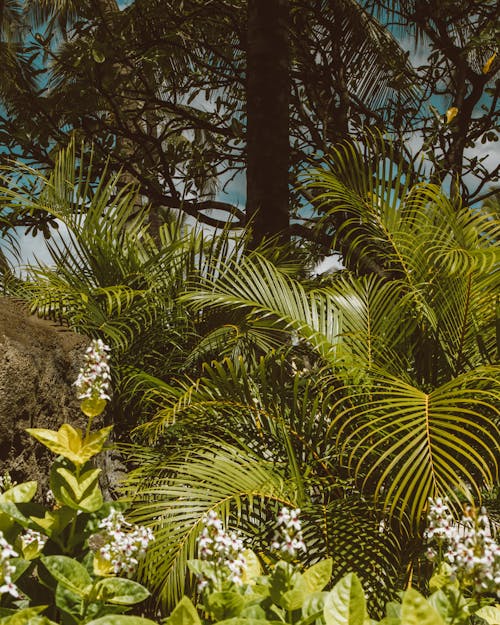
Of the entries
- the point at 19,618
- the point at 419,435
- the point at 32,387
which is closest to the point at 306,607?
the point at 19,618

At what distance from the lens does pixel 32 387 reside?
7.34ft

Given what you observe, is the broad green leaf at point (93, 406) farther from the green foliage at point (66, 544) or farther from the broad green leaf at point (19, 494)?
the broad green leaf at point (19, 494)

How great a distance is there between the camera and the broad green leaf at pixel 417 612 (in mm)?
1033

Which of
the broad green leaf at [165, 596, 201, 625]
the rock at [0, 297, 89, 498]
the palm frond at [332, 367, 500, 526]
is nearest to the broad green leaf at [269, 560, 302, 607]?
the broad green leaf at [165, 596, 201, 625]

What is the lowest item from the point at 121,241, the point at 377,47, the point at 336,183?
the point at 121,241

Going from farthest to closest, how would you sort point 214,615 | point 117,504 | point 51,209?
point 51,209 → point 117,504 → point 214,615

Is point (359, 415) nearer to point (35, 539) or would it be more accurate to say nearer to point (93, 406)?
point (93, 406)

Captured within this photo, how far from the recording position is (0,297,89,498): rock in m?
2.12

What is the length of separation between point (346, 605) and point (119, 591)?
432 millimetres

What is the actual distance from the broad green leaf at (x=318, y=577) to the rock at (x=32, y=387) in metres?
1.15

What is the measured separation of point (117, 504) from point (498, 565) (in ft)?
2.51

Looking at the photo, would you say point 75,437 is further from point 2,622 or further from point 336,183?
point 336,183

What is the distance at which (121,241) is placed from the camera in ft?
10.9

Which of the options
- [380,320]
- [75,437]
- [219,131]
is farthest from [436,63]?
[75,437]
